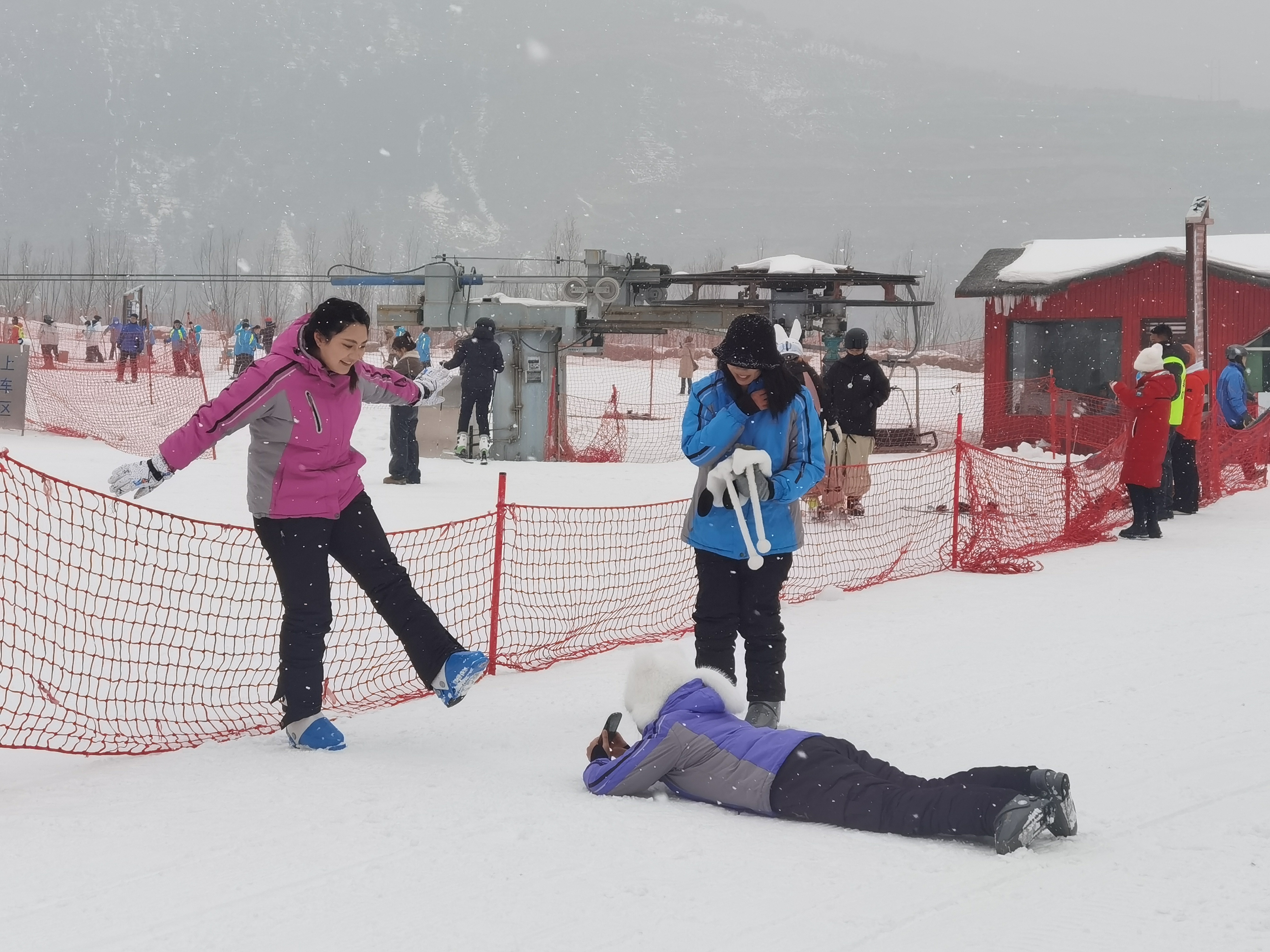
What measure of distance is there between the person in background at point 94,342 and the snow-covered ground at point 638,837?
1195 inches

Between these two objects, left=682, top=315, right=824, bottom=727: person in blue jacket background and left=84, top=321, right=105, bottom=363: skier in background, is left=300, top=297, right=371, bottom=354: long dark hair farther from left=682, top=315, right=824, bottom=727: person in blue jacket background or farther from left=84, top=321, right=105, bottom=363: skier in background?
left=84, top=321, right=105, bottom=363: skier in background

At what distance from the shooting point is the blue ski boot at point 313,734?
450 cm


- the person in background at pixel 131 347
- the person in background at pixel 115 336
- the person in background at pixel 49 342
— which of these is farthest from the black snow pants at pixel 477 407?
the person in background at pixel 49 342

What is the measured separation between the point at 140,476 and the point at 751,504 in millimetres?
2133

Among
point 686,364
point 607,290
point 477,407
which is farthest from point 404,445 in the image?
point 686,364

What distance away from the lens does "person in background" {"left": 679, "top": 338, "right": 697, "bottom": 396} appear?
28.3 meters

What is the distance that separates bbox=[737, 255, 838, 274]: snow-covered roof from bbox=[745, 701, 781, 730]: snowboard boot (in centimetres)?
1323

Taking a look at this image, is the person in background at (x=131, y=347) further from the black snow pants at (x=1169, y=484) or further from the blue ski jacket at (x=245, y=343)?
the black snow pants at (x=1169, y=484)

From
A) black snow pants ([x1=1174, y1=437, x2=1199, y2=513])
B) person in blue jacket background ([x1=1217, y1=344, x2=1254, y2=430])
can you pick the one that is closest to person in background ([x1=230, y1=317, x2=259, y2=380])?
person in blue jacket background ([x1=1217, y1=344, x2=1254, y2=430])

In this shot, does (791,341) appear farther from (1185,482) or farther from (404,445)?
(1185,482)

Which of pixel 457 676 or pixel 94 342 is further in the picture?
pixel 94 342

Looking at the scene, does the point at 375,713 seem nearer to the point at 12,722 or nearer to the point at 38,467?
the point at 12,722

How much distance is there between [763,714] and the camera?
15.5 ft

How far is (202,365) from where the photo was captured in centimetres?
3612
